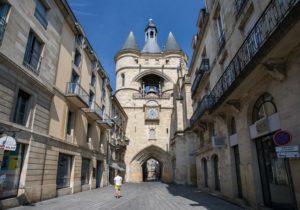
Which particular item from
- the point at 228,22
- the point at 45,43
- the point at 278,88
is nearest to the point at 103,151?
the point at 45,43

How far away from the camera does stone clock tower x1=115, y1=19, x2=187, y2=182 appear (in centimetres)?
3130

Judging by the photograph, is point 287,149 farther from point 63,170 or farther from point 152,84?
point 152,84

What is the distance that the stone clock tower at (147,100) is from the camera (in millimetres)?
31297

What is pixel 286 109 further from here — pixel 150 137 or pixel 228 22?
pixel 150 137

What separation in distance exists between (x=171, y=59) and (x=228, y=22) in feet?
93.5

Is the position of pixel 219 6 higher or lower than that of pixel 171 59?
lower

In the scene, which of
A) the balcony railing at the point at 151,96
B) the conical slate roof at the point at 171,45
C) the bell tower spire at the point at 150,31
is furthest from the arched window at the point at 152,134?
the bell tower spire at the point at 150,31

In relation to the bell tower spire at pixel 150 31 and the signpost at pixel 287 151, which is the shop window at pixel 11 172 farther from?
the bell tower spire at pixel 150 31

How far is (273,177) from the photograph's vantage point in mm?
6859

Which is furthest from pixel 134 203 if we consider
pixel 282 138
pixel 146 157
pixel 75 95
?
pixel 146 157

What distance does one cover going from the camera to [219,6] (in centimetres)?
1166

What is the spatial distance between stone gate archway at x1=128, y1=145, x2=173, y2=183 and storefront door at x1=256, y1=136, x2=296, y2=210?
23516mm

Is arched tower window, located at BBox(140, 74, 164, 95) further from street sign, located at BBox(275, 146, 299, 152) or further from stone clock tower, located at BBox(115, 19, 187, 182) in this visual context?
street sign, located at BBox(275, 146, 299, 152)

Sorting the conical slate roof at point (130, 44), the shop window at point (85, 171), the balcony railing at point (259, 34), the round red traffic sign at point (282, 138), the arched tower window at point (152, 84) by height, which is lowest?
the shop window at point (85, 171)
